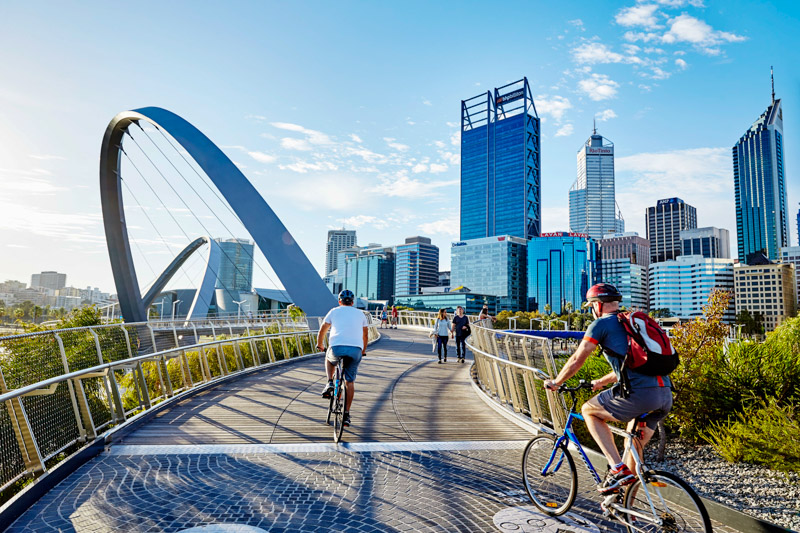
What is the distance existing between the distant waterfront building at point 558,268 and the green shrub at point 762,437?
164 m

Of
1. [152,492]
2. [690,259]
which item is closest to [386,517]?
[152,492]

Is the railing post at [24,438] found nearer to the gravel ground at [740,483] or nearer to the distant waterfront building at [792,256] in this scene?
the gravel ground at [740,483]

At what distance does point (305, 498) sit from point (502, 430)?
11.9 feet

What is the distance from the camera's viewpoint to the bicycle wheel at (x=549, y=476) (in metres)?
4.20

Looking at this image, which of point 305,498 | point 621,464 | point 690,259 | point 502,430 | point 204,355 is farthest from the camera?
point 690,259

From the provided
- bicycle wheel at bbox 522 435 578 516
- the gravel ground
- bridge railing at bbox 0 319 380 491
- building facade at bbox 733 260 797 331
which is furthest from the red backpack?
building facade at bbox 733 260 797 331

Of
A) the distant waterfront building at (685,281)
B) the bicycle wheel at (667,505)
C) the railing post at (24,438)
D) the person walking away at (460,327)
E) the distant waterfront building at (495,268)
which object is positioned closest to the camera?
the bicycle wheel at (667,505)

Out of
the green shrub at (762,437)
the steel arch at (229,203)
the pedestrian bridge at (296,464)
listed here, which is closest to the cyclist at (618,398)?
the pedestrian bridge at (296,464)

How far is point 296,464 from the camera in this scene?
5.64 metres

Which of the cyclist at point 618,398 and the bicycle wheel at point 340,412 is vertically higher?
the cyclist at point 618,398

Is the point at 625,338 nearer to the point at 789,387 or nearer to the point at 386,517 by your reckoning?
the point at 386,517

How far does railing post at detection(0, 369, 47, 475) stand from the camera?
4762mm

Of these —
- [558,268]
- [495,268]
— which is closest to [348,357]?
[495,268]

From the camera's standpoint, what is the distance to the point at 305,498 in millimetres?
4562
